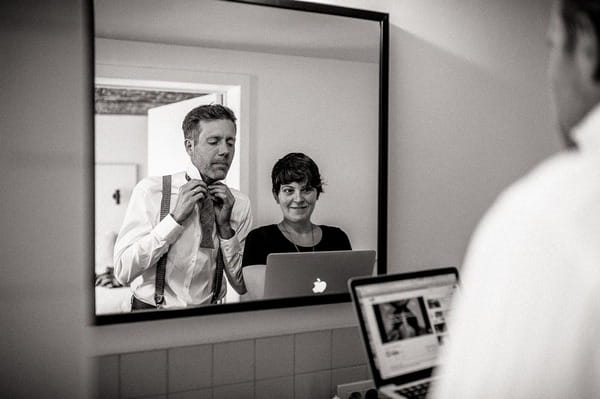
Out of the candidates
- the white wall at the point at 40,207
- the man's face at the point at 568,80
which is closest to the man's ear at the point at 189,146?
the white wall at the point at 40,207

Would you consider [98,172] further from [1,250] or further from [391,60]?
[391,60]

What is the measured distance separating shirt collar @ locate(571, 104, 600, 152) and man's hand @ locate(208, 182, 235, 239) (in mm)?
1107

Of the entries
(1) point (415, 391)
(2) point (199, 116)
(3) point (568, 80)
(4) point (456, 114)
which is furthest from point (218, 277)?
(3) point (568, 80)

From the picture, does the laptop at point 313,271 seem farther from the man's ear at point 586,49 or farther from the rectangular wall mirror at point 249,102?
the man's ear at point 586,49

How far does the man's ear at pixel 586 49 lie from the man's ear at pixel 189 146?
1087 millimetres

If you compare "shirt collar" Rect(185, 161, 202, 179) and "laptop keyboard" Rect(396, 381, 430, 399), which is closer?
"laptop keyboard" Rect(396, 381, 430, 399)

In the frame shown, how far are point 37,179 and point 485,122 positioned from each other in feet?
5.19

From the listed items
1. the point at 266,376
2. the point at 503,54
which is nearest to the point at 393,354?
the point at 266,376

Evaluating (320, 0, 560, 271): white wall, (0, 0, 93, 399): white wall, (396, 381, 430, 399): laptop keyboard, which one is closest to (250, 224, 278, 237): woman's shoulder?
(320, 0, 560, 271): white wall

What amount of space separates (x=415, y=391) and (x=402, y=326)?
0.16 meters

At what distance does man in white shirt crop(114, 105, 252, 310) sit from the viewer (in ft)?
4.96

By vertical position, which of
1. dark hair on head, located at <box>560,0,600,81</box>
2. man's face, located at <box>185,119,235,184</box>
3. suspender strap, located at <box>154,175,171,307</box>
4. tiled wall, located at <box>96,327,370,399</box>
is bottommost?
tiled wall, located at <box>96,327,370,399</box>

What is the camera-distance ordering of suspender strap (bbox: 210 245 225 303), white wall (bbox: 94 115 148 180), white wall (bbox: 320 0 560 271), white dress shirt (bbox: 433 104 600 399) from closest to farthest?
white dress shirt (bbox: 433 104 600 399)
white wall (bbox: 94 115 148 180)
suspender strap (bbox: 210 245 225 303)
white wall (bbox: 320 0 560 271)

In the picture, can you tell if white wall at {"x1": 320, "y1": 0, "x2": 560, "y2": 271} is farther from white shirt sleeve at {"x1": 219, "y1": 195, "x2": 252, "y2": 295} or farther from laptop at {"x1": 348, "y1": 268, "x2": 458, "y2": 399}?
white shirt sleeve at {"x1": 219, "y1": 195, "x2": 252, "y2": 295}
